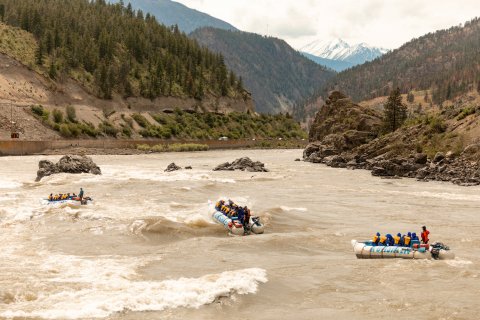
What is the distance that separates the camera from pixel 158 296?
1556 centimetres

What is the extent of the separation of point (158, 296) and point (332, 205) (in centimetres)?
2178

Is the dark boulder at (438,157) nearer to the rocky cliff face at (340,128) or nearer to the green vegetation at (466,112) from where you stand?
the green vegetation at (466,112)

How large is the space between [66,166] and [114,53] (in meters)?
99.4

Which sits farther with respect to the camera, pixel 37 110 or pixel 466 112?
pixel 37 110

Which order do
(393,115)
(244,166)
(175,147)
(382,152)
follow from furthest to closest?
(175,147), (393,115), (382,152), (244,166)

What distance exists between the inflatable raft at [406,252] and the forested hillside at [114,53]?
346ft

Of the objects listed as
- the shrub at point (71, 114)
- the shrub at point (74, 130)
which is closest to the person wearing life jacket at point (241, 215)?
the shrub at point (74, 130)

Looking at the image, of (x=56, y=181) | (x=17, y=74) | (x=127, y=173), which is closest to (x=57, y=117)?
(x=17, y=74)

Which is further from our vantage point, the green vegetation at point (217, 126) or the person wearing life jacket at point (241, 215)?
the green vegetation at point (217, 126)

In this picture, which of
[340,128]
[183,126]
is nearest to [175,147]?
[183,126]

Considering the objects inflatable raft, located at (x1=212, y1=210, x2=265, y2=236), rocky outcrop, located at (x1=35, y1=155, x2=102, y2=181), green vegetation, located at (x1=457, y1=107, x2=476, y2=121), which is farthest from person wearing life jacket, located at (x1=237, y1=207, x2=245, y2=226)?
green vegetation, located at (x1=457, y1=107, x2=476, y2=121)

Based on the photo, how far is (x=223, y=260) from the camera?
20266 mm

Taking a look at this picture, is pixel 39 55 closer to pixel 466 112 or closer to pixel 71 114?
pixel 71 114

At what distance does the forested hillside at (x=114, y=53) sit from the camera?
121562 millimetres
